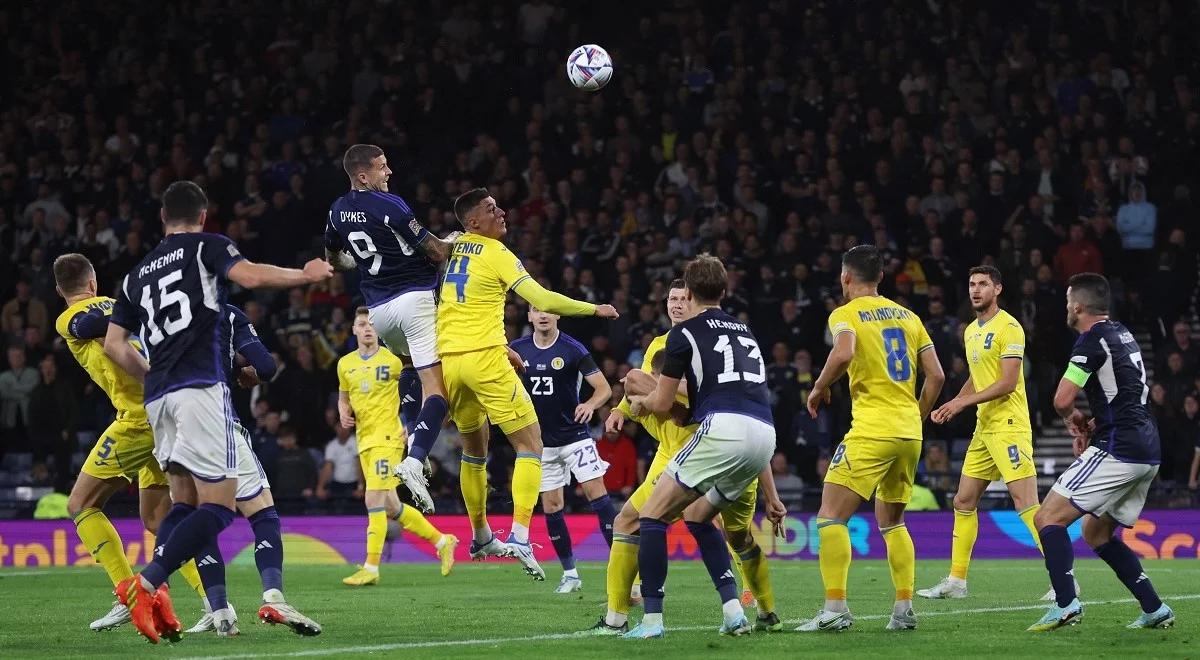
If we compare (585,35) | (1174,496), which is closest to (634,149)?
(585,35)

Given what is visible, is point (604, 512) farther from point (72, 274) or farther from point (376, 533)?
point (72, 274)

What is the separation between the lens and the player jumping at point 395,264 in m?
12.0

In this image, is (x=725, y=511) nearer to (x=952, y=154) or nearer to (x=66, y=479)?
(x=66, y=479)

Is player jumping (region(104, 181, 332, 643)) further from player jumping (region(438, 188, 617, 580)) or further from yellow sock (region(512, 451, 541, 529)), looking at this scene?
yellow sock (region(512, 451, 541, 529))

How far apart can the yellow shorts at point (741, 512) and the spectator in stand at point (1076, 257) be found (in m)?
13.4

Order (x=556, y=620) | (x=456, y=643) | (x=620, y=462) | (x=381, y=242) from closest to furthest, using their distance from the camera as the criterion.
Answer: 1. (x=456, y=643)
2. (x=556, y=620)
3. (x=381, y=242)
4. (x=620, y=462)

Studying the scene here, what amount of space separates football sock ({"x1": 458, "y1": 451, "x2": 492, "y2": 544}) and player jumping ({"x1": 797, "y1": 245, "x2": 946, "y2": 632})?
3.49m

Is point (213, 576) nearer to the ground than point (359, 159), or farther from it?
nearer to the ground

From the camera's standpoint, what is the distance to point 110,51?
93.2 ft

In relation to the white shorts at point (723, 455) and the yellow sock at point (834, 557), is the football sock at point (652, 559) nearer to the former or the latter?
the white shorts at point (723, 455)

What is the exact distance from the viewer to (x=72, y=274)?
1123 centimetres

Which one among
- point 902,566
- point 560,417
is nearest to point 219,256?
point 902,566

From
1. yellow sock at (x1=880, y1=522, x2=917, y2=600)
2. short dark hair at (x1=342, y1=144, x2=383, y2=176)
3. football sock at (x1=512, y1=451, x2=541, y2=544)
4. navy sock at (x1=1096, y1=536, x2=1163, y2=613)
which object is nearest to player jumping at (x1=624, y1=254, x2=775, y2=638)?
yellow sock at (x1=880, y1=522, x2=917, y2=600)

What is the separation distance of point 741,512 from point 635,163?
15722mm
